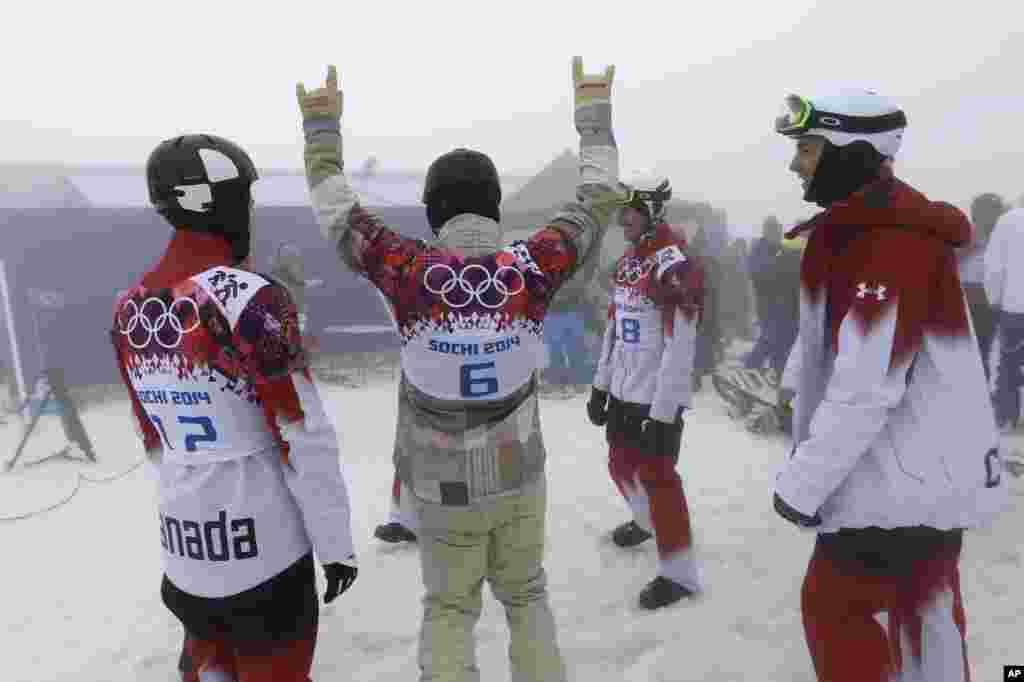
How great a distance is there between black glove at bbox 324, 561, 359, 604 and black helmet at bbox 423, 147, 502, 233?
3.74 feet

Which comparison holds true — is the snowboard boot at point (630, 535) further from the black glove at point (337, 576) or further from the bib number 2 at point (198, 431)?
the bib number 2 at point (198, 431)

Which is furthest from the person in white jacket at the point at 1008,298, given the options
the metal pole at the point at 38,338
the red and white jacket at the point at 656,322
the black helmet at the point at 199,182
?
the metal pole at the point at 38,338

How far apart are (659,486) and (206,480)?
8.03 feet

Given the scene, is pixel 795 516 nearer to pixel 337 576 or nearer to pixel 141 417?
pixel 337 576

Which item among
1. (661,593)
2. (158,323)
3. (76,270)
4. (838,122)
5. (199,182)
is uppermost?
(838,122)

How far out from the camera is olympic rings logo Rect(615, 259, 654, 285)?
145 inches

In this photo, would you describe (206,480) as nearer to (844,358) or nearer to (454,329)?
(454,329)

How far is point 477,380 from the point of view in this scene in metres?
2.27

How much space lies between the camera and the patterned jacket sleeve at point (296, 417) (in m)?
1.83

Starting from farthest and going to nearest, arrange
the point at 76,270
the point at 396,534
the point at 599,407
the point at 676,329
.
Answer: the point at 76,270 < the point at 396,534 < the point at 599,407 < the point at 676,329

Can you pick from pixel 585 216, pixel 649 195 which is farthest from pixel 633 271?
pixel 585 216

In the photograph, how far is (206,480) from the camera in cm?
191

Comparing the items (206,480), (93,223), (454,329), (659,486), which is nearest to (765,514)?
(659,486)

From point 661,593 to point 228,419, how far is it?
2.60 metres
